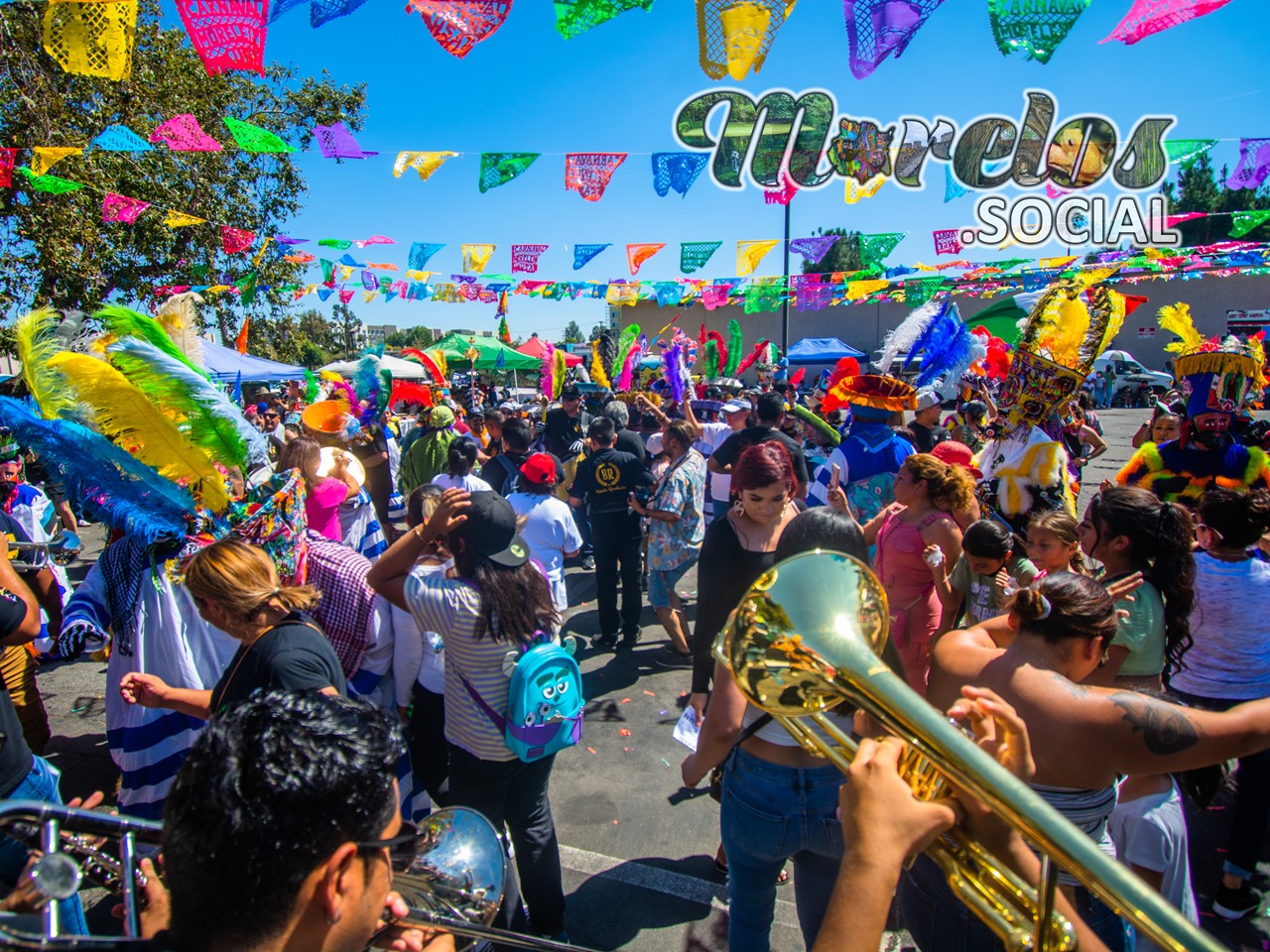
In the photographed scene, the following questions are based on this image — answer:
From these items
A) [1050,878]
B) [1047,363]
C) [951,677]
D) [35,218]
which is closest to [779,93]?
[1047,363]

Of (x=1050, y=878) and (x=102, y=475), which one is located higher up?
(x=102, y=475)

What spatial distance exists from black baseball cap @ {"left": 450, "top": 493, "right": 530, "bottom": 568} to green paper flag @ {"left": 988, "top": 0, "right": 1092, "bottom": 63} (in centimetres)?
463

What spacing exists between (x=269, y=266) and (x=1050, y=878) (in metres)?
16.8

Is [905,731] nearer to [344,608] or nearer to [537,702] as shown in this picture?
[537,702]

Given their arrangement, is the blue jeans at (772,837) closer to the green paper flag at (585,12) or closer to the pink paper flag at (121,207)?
the green paper flag at (585,12)

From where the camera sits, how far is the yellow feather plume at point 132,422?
2.65 metres

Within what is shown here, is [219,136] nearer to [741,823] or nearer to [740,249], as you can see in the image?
[740,249]

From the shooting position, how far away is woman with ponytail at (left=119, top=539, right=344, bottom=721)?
2.09 meters

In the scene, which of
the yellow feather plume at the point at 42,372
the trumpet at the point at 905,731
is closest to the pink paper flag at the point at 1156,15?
the trumpet at the point at 905,731

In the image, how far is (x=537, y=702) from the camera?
7.63 feet

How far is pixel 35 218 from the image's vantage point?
9.94 meters

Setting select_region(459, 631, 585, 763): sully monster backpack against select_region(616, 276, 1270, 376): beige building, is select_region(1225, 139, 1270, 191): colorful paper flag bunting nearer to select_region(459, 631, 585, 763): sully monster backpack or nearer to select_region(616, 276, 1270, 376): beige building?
select_region(459, 631, 585, 763): sully monster backpack

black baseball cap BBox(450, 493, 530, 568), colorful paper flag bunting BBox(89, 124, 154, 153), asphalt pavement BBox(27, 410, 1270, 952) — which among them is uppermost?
colorful paper flag bunting BBox(89, 124, 154, 153)

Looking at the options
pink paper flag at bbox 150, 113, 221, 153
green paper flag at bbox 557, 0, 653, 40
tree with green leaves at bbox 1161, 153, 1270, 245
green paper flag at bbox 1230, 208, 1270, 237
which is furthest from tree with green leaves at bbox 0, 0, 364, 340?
tree with green leaves at bbox 1161, 153, 1270, 245
